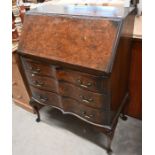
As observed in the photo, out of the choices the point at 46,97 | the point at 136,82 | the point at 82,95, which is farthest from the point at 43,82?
the point at 136,82

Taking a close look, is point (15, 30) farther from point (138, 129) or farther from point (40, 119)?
point (138, 129)

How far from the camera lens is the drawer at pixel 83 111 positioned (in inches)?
55.5

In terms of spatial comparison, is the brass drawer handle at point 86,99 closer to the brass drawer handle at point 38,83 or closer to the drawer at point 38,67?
the drawer at point 38,67

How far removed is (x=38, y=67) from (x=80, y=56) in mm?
405

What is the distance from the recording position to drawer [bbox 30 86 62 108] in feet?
5.25

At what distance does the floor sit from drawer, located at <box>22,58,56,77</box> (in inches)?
26.9

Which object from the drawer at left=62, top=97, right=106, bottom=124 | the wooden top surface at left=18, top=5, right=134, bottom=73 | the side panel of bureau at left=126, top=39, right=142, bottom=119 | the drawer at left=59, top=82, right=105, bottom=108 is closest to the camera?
the wooden top surface at left=18, top=5, right=134, bottom=73

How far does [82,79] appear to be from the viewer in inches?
50.2

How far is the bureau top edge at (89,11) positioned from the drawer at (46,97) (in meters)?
0.64

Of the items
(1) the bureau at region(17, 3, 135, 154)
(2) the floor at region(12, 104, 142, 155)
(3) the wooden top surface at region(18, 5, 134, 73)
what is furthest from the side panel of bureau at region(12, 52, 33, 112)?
(3) the wooden top surface at region(18, 5, 134, 73)

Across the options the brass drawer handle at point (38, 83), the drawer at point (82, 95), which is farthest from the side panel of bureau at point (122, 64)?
the brass drawer handle at point (38, 83)

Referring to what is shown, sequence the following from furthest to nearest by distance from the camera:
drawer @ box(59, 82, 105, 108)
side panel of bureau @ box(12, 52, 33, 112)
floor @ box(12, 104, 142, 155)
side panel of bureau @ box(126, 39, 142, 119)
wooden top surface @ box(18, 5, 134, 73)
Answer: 1. side panel of bureau @ box(12, 52, 33, 112)
2. floor @ box(12, 104, 142, 155)
3. side panel of bureau @ box(126, 39, 142, 119)
4. drawer @ box(59, 82, 105, 108)
5. wooden top surface @ box(18, 5, 134, 73)

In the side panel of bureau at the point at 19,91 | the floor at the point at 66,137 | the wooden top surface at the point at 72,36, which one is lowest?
the floor at the point at 66,137

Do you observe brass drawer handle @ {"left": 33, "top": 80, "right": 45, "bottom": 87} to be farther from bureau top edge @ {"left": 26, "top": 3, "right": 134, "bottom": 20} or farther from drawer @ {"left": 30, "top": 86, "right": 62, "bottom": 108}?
bureau top edge @ {"left": 26, "top": 3, "right": 134, "bottom": 20}
